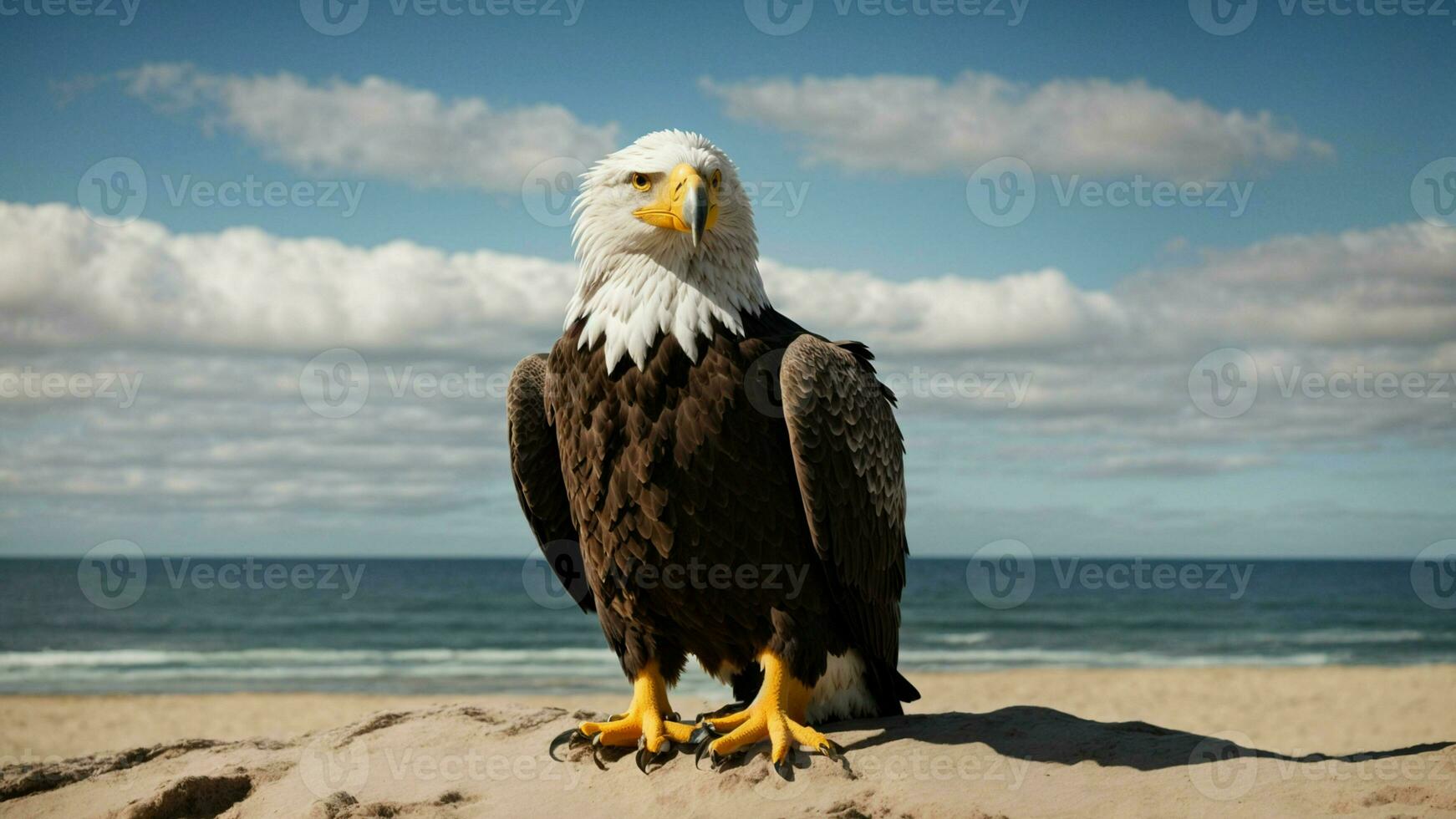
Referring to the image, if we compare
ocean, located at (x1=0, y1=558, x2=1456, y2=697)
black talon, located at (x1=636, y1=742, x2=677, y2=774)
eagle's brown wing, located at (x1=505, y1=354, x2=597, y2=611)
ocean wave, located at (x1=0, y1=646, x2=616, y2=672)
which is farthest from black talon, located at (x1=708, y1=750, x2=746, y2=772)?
ocean wave, located at (x1=0, y1=646, x2=616, y2=672)

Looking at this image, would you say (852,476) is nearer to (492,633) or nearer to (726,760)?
(726,760)

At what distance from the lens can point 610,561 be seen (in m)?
4.63

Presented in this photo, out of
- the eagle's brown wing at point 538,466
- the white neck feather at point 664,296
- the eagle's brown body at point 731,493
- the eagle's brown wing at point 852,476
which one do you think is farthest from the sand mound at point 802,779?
the white neck feather at point 664,296

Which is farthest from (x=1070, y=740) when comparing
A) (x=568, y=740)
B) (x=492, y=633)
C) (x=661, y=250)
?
(x=492, y=633)

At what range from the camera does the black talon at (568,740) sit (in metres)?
5.02

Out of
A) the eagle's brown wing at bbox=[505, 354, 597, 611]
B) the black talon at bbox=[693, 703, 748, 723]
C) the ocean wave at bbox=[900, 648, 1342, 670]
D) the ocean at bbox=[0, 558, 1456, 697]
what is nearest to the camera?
the black talon at bbox=[693, 703, 748, 723]

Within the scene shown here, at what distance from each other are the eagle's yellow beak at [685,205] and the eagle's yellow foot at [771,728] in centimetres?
195

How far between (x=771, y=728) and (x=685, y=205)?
2.31m

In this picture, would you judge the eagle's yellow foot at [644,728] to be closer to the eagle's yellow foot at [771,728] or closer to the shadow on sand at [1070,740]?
the eagle's yellow foot at [771,728]

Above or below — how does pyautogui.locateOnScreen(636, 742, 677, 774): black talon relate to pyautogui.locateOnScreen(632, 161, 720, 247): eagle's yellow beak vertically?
below

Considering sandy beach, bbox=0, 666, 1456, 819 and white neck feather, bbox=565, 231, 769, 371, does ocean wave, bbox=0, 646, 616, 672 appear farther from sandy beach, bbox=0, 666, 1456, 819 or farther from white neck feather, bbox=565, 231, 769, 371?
white neck feather, bbox=565, 231, 769, 371

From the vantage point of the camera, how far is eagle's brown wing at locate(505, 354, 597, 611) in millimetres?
5121

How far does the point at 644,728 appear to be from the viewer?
479cm

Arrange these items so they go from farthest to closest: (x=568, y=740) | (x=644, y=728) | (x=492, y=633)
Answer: (x=492, y=633) → (x=568, y=740) → (x=644, y=728)
